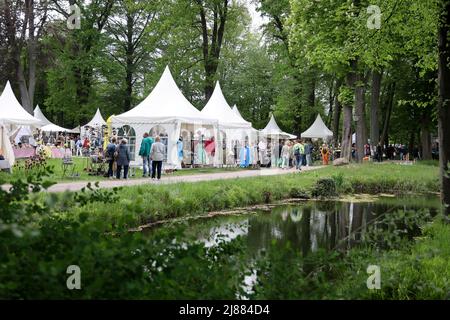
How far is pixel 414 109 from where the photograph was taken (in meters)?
37.1

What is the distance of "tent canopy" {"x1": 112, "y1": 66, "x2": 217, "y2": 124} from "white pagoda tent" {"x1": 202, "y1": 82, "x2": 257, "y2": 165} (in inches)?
79.9

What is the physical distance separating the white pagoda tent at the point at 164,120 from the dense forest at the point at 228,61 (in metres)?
4.83

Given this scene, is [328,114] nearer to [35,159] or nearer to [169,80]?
[169,80]

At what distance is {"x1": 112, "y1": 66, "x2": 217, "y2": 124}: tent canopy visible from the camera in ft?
76.9

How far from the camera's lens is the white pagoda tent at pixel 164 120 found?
77.2ft

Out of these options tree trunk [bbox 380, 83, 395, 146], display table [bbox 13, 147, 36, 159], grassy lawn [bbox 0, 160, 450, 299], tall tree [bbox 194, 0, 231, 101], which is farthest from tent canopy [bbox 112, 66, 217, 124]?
tree trunk [bbox 380, 83, 395, 146]

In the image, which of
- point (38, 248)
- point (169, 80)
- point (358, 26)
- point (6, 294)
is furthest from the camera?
point (169, 80)

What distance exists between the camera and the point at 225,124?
27141 mm

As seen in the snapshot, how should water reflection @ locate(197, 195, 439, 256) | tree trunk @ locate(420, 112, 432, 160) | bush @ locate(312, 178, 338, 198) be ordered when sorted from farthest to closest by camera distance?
tree trunk @ locate(420, 112, 432, 160) → bush @ locate(312, 178, 338, 198) → water reflection @ locate(197, 195, 439, 256)

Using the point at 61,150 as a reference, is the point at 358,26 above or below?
above

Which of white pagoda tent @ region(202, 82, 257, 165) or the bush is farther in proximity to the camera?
white pagoda tent @ region(202, 82, 257, 165)

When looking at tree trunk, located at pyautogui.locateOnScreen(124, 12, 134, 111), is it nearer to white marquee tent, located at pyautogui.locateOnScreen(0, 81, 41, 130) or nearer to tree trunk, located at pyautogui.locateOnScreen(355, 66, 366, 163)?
white marquee tent, located at pyautogui.locateOnScreen(0, 81, 41, 130)
